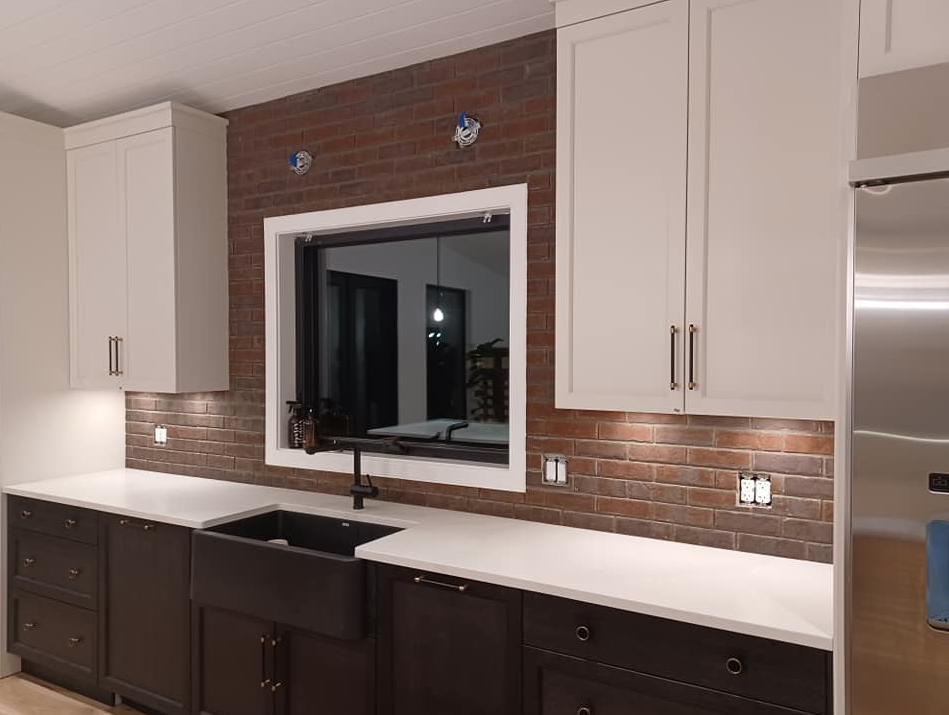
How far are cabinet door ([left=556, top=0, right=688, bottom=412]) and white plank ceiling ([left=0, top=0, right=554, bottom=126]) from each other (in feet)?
1.44

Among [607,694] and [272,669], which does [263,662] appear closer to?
[272,669]

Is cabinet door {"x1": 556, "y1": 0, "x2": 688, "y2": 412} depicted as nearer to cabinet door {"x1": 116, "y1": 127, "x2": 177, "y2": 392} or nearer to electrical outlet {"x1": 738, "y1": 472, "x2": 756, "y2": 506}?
electrical outlet {"x1": 738, "y1": 472, "x2": 756, "y2": 506}

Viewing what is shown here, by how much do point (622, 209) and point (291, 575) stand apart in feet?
5.48

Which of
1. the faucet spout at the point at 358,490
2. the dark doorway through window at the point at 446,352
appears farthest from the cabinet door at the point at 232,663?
the dark doorway through window at the point at 446,352

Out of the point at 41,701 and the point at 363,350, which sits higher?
the point at 363,350

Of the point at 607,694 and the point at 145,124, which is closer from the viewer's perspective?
the point at 607,694

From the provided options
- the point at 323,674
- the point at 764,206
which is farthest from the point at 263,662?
the point at 764,206

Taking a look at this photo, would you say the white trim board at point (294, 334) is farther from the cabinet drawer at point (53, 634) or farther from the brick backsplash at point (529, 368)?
the cabinet drawer at point (53, 634)

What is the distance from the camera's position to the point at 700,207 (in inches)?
82.2

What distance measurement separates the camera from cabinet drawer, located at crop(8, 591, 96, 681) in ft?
10.5

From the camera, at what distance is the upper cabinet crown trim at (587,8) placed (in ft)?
7.17

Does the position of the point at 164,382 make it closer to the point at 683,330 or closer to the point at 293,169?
the point at 293,169

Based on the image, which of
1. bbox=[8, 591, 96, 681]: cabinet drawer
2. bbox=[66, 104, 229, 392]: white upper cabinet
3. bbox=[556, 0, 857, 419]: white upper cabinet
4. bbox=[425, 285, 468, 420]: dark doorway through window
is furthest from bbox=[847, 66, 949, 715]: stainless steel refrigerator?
bbox=[8, 591, 96, 681]: cabinet drawer

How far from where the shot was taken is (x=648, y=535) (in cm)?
250
